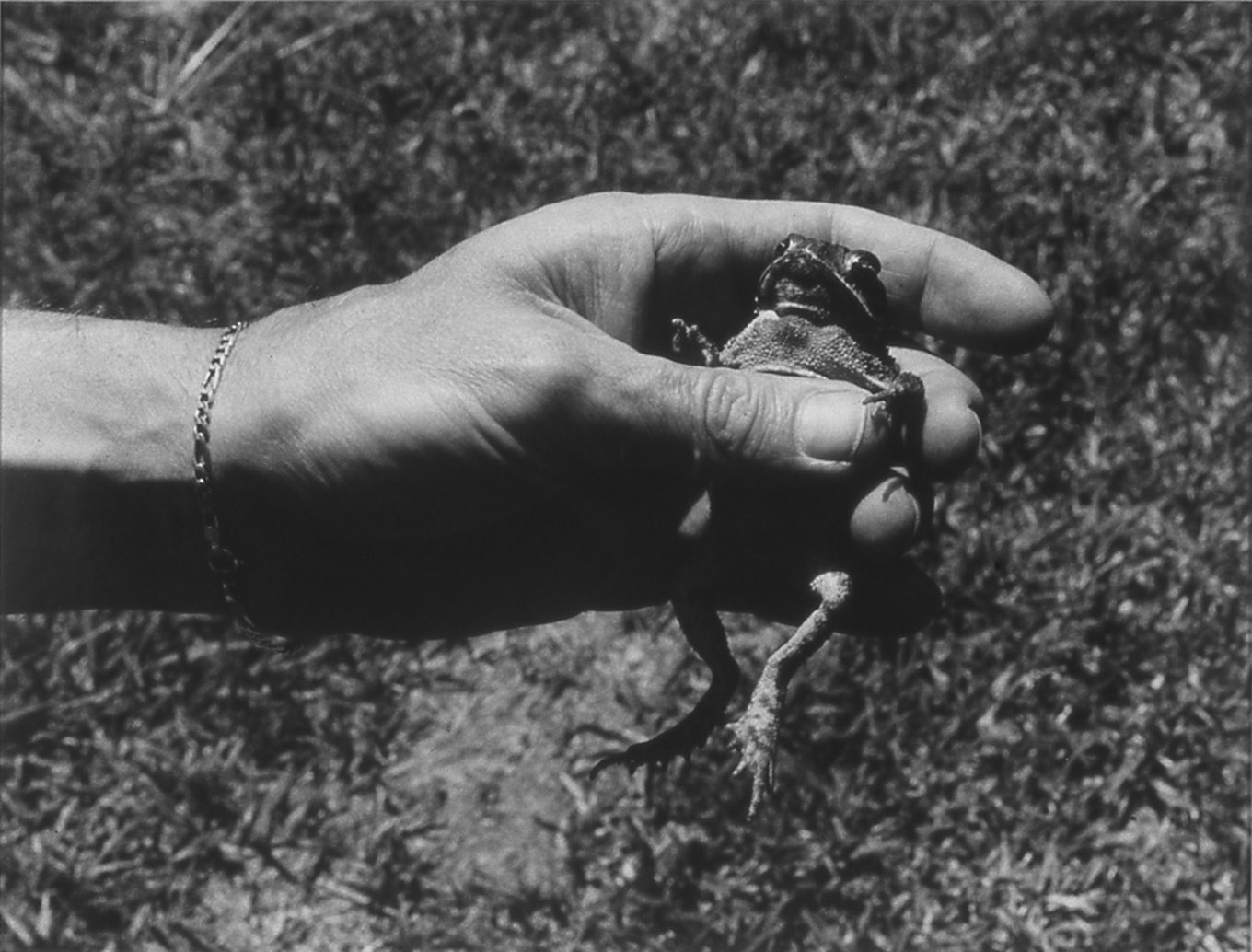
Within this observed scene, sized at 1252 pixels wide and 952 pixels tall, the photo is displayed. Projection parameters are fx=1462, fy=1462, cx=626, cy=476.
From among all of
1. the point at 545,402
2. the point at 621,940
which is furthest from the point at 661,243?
the point at 621,940

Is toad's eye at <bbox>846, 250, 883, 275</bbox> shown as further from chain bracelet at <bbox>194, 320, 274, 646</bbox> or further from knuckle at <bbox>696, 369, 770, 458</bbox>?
chain bracelet at <bbox>194, 320, 274, 646</bbox>

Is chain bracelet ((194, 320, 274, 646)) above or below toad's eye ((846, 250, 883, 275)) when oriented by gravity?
below

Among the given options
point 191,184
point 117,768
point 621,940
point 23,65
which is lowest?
point 621,940

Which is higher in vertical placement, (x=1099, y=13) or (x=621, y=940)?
(x=1099, y=13)

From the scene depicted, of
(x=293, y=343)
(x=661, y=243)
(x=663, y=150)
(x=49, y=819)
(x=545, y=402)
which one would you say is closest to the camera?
(x=545, y=402)

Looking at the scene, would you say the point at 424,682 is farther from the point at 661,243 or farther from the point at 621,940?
the point at 661,243

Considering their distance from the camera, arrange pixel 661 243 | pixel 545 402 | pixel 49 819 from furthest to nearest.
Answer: pixel 49 819 → pixel 661 243 → pixel 545 402

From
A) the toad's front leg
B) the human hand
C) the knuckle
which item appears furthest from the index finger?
the toad's front leg

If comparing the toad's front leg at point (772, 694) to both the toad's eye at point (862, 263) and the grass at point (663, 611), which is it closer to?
the toad's eye at point (862, 263)
